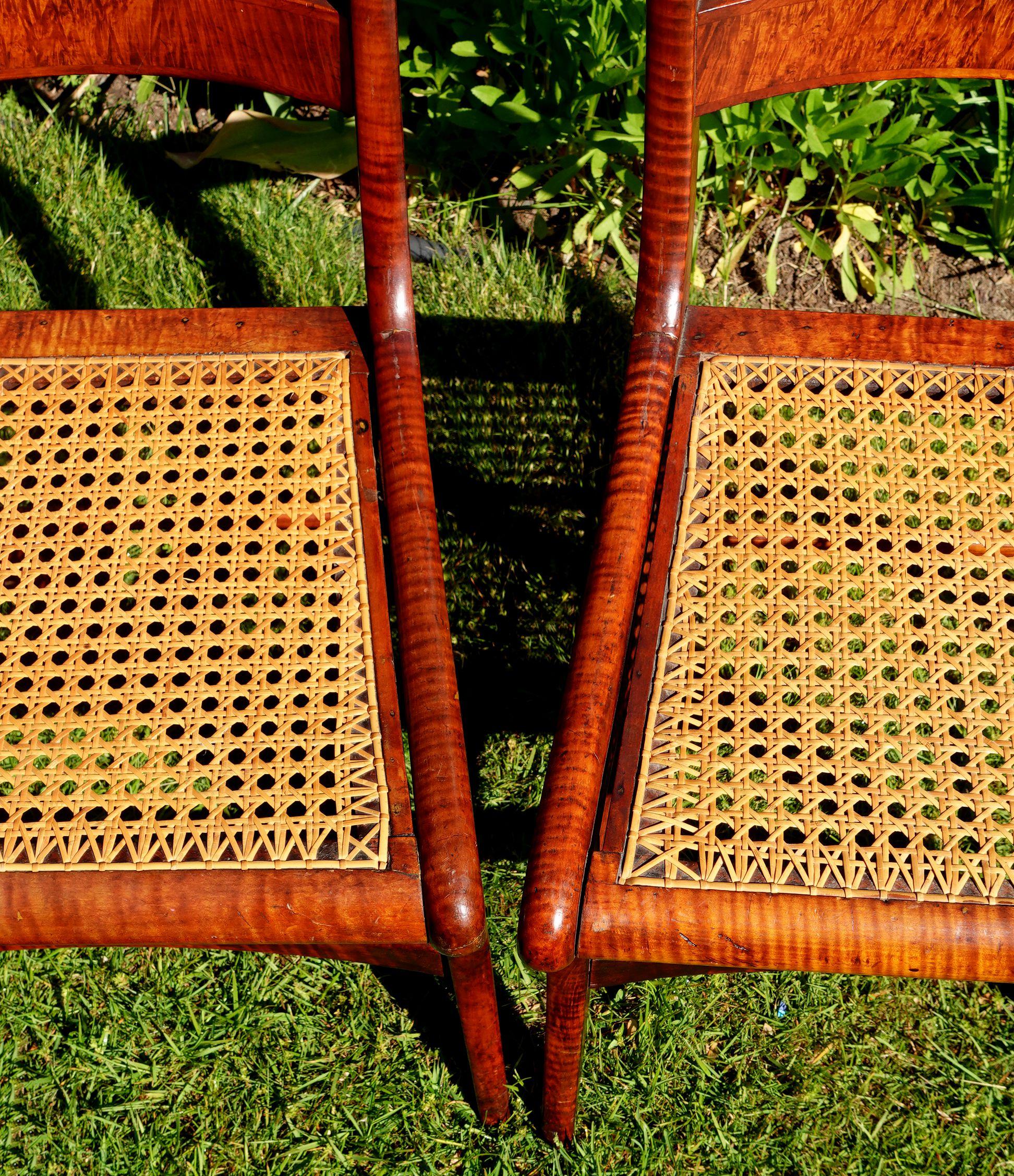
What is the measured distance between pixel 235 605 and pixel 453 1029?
2.39 feet

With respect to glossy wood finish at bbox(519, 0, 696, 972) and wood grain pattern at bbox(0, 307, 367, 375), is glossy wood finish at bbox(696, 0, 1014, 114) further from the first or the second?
wood grain pattern at bbox(0, 307, 367, 375)

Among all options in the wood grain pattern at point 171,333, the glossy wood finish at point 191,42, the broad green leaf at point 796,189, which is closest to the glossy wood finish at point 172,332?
the wood grain pattern at point 171,333

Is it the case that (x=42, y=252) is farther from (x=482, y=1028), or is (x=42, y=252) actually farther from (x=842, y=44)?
(x=482, y=1028)

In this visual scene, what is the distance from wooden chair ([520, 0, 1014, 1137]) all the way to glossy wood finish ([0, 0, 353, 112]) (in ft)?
1.09

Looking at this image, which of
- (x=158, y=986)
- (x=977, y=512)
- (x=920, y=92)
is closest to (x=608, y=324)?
(x=920, y=92)

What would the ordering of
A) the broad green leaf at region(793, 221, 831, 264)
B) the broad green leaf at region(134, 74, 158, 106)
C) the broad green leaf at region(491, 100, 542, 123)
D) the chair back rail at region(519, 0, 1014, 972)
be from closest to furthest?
the chair back rail at region(519, 0, 1014, 972)
the broad green leaf at region(491, 100, 542, 123)
the broad green leaf at region(793, 221, 831, 264)
the broad green leaf at region(134, 74, 158, 106)

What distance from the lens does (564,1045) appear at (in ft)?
3.65

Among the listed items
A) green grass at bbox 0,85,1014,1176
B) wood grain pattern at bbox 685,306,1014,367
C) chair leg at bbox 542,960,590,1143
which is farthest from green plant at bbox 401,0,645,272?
chair leg at bbox 542,960,590,1143

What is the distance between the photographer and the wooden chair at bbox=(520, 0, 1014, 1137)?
2.99 feet

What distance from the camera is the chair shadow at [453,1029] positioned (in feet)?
4.81

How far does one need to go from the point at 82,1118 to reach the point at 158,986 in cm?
18

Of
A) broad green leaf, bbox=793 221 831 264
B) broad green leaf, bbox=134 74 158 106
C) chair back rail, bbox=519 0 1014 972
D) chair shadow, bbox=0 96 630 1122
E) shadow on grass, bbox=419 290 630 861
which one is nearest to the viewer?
chair back rail, bbox=519 0 1014 972

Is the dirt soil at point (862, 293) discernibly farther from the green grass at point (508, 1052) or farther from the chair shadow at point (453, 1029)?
the chair shadow at point (453, 1029)

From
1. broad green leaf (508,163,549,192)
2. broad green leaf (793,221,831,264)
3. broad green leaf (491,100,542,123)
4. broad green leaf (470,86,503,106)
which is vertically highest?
broad green leaf (470,86,503,106)
